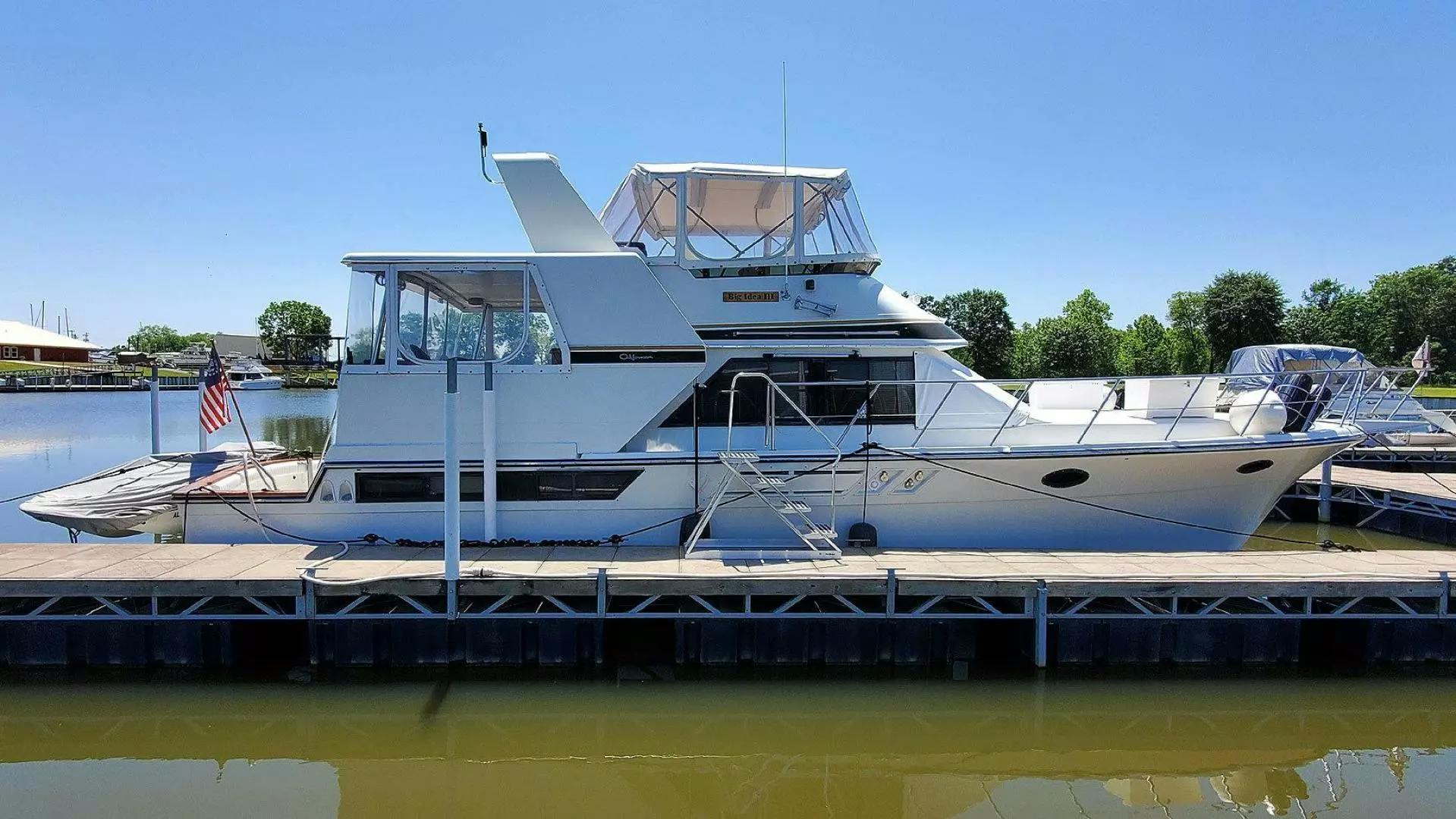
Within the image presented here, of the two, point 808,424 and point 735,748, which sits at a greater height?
point 808,424

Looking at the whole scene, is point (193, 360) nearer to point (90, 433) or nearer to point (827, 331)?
point (827, 331)

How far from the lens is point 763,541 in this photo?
8227 mm

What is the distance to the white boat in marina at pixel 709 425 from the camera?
8203mm

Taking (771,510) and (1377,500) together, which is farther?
(1377,500)

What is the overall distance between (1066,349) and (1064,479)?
38.3 meters

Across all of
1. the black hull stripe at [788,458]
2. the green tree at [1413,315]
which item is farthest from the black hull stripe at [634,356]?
the green tree at [1413,315]

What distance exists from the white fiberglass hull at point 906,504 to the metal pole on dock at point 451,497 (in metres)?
1.41

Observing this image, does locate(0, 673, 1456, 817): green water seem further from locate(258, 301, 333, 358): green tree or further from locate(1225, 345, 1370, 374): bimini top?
locate(258, 301, 333, 358): green tree

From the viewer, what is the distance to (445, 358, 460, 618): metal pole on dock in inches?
261

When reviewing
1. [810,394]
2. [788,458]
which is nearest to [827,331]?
[810,394]

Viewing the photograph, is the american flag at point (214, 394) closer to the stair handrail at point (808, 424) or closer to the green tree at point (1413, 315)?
the stair handrail at point (808, 424)

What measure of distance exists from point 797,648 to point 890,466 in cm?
215

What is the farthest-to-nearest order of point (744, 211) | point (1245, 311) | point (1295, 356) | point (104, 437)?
point (1245, 311) < point (104, 437) < point (1295, 356) < point (744, 211)

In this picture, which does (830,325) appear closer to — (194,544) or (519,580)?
(519,580)
